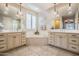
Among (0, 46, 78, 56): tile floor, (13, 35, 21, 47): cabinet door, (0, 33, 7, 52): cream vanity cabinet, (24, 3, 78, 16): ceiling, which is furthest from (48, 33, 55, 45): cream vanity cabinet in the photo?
(0, 33, 7, 52): cream vanity cabinet

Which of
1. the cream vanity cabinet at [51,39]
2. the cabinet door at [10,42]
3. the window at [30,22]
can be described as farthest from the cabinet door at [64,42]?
the cabinet door at [10,42]

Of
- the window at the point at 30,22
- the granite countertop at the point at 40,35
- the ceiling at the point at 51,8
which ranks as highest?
the ceiling at the point at 51,8

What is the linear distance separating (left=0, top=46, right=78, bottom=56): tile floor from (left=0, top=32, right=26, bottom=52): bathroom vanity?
3.7 inches

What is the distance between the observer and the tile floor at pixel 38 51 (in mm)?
1728

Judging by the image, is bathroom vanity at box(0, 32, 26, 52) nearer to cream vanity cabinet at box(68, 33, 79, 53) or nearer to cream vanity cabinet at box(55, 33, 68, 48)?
cream vanity cabinet at box(55, 33, 68, 48)

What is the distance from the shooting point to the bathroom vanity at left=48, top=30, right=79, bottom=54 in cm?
170

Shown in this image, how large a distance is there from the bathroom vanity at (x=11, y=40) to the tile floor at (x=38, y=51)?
0.09 m

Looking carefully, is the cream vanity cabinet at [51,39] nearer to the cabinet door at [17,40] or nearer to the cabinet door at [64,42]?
the cabinet door at [64,42]

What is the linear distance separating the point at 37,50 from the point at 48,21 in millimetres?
612

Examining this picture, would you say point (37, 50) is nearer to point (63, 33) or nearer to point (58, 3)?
point (63, 33)

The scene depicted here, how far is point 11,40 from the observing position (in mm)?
1796

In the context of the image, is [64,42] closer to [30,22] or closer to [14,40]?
[30,22]

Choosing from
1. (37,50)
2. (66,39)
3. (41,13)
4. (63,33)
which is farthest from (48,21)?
(37,50)

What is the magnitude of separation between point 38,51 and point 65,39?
58 centimetres
